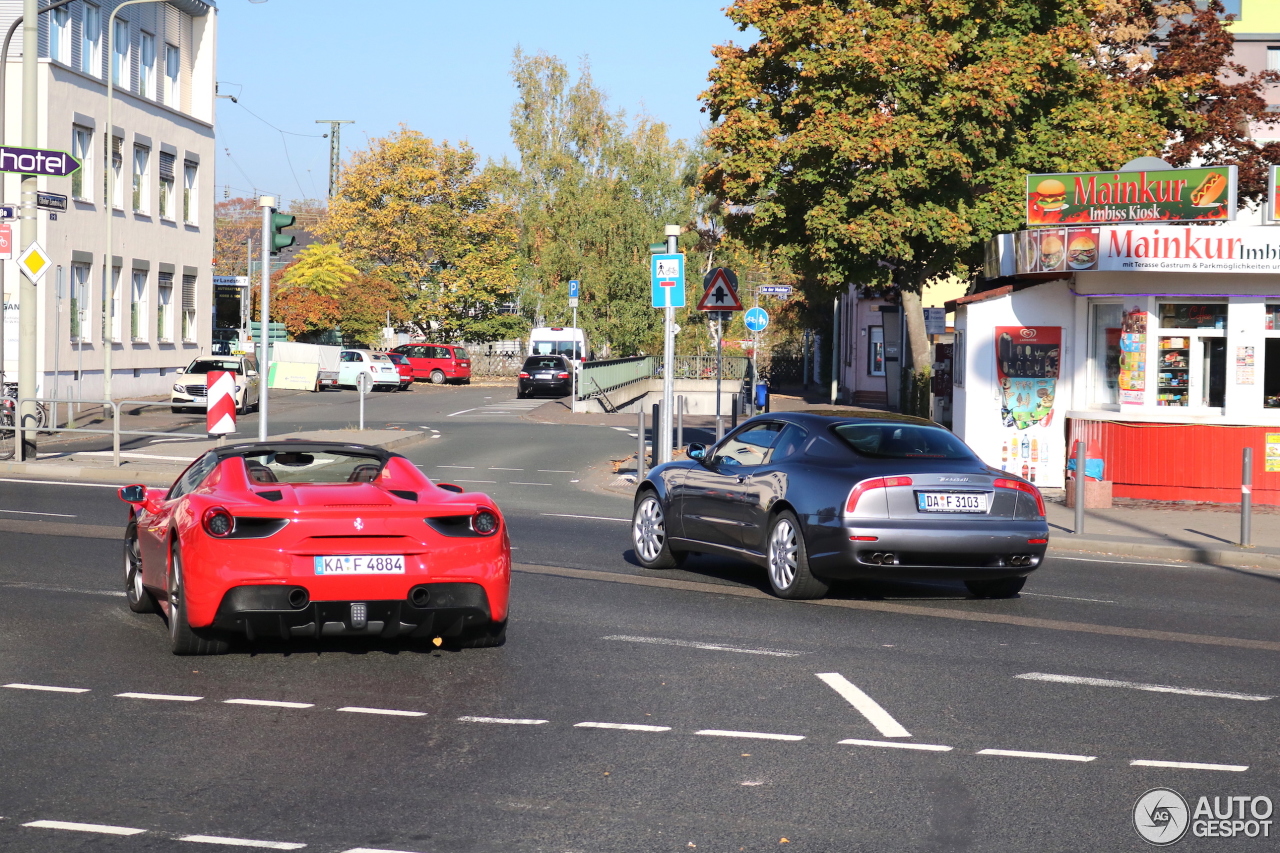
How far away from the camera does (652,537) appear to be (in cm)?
1300

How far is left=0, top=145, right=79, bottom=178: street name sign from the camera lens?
21672 millimetres

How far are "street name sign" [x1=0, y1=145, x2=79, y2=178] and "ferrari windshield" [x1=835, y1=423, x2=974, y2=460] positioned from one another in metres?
14.8

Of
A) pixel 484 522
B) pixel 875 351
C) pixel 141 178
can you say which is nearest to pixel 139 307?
pixel 141 178

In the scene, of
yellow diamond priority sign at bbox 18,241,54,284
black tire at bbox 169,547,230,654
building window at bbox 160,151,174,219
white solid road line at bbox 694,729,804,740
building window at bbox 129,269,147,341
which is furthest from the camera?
building window at bbox 160,151,174,219

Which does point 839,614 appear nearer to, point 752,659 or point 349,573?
point 752,659

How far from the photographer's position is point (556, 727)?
22.0 ft

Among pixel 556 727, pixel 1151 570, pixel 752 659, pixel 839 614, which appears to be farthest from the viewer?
pixel 1151 570

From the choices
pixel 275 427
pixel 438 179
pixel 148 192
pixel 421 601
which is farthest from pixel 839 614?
pixel 438 179

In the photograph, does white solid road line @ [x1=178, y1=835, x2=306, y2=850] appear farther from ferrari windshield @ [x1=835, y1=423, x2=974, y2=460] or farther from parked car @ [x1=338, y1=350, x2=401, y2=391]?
parked car @ [x1=338, y1=350, x2=401, y2=391]

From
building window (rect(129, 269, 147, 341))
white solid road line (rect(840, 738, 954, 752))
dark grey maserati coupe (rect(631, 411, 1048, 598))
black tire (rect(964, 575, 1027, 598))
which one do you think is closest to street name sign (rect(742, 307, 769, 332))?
building window (rect(129, 269, 147, 341))

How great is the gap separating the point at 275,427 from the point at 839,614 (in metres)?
25.6

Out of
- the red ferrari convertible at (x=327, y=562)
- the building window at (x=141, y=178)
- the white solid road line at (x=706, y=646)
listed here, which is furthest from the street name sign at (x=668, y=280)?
the building window at (x=141, y=178)

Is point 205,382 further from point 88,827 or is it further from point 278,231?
point 88,827

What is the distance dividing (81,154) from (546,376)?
16.6 m
